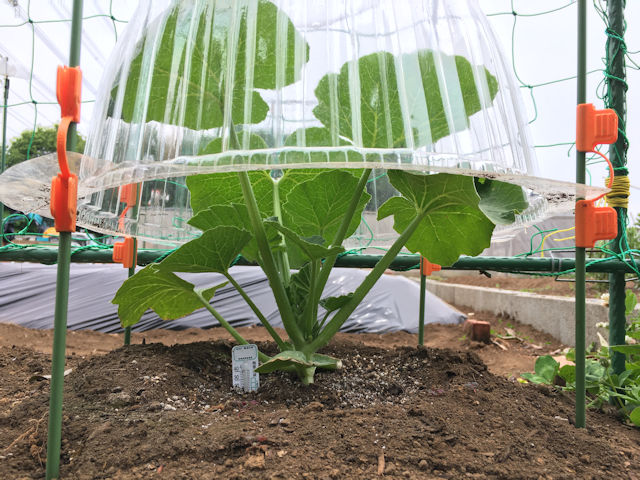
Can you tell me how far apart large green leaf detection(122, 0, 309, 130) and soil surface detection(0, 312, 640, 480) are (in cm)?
52

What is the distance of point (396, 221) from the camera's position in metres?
1.27

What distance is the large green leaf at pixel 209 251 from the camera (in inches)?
37.7

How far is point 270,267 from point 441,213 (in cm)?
45

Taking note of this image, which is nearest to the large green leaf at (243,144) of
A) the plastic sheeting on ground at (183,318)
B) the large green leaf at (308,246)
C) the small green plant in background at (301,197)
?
the small green plant in background at (301,197)

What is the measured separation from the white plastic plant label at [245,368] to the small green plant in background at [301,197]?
0.24 feet

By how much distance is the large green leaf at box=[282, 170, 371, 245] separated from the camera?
1.10 metres

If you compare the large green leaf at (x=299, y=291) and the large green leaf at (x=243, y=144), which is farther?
the large green leaf at (x=299, y=291)

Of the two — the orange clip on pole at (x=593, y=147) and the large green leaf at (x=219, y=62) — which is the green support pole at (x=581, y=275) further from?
the large green leaf at (x=219, y=62)

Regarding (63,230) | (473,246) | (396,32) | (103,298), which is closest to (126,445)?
(63,230)

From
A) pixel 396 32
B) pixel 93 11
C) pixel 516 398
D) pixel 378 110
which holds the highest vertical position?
pixel 93 11

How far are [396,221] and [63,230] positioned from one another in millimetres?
808

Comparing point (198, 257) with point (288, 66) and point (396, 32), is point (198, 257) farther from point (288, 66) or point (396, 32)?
point (396, 32)

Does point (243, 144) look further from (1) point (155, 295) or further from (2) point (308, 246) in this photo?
(1) point (155, 295)

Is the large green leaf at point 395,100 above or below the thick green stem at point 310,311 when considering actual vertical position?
above
